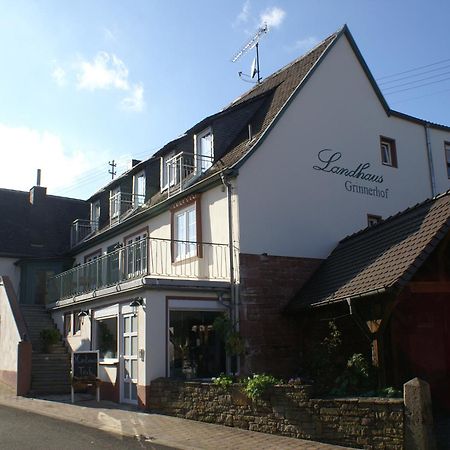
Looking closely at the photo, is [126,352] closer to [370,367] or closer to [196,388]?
[196,388]

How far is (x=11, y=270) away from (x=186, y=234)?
604 inches

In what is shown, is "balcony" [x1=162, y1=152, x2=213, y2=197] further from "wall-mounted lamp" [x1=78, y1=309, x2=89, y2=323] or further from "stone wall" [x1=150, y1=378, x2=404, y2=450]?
"stone wall" [x1=150, y1=378, x2=404, y2=450]

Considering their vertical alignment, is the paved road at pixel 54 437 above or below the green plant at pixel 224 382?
below

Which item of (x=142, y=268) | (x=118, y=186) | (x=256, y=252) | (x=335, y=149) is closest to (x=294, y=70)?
(x=335, y=149)

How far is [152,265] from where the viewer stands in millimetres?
18656

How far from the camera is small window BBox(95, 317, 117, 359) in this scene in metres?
17.0

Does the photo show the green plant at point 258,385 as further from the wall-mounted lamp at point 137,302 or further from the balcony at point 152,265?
the balcony at point 152,265

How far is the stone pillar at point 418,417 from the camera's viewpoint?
8453mm

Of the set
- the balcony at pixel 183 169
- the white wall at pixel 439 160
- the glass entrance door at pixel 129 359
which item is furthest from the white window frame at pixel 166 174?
the white wall at pixel 439 160

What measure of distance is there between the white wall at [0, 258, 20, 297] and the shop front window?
17.0 meters

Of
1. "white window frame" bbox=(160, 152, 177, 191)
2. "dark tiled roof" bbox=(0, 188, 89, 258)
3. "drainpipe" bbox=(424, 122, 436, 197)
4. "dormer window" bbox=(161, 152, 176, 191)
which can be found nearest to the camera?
"dormer window" bbox=(161, 152, 176, 191)

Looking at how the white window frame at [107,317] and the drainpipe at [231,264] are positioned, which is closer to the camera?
the drainpipe at [231,264]

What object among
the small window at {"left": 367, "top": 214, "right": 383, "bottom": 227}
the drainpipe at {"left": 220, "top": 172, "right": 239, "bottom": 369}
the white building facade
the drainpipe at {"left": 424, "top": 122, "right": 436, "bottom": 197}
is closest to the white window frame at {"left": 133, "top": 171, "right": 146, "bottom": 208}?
the white building facade

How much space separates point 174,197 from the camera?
18.2 meters
